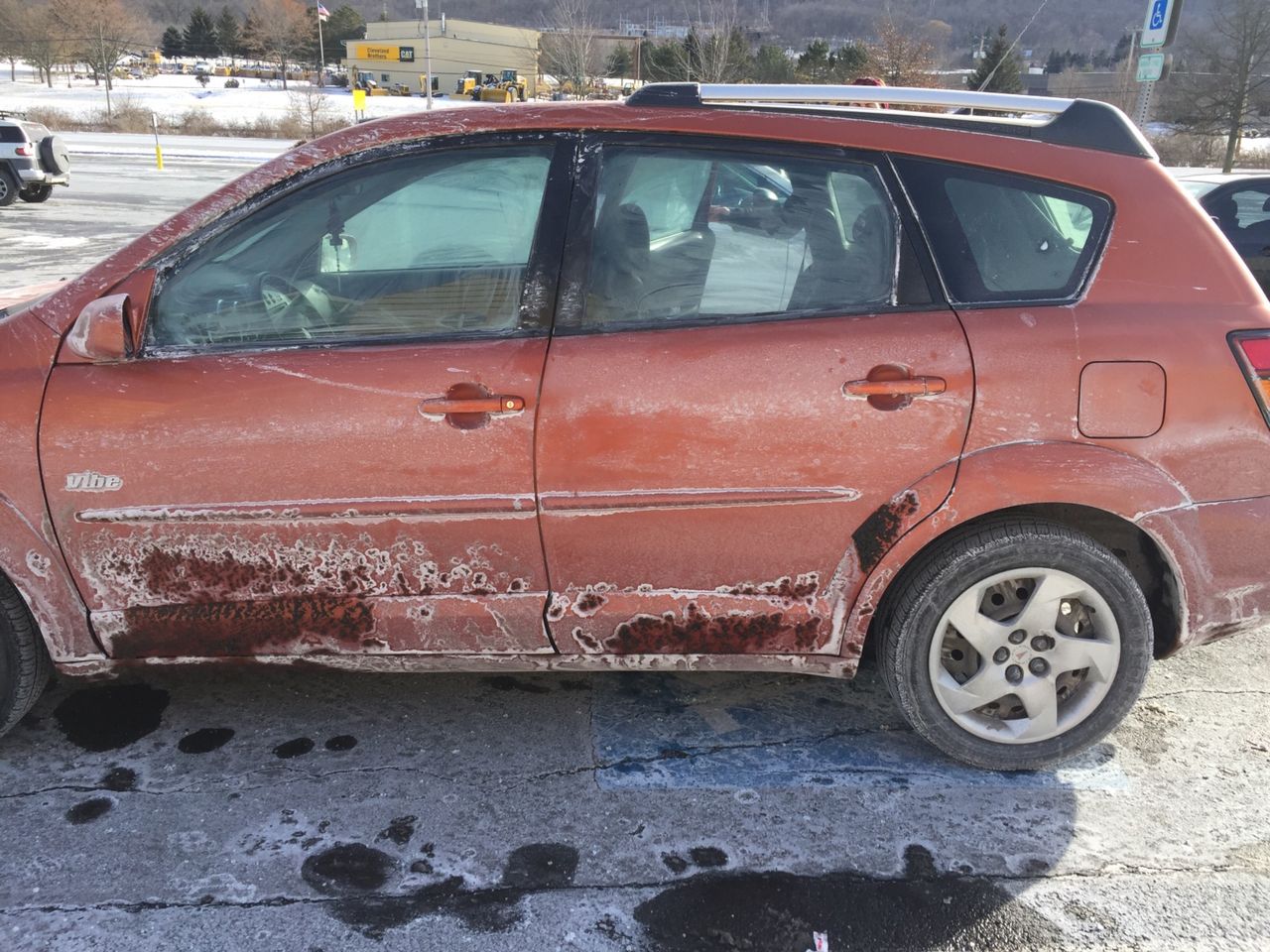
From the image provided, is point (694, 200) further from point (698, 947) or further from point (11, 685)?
point (11, 685)

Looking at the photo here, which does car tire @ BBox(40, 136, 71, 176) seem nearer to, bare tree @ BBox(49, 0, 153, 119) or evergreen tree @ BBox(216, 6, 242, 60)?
bare tree @ BBox(49, 0, 153, 119)

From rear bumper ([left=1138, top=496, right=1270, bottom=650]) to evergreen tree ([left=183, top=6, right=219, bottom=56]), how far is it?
4584 inches

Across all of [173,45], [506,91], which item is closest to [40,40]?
[173,45]

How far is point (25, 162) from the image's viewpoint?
1725 cm

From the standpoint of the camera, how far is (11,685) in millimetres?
2734

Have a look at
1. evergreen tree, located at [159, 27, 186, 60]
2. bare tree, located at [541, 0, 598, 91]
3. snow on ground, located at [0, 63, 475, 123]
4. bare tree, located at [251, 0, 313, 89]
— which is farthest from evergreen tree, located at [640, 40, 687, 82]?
evergreen tree, located at [159, 27, 186, 60]

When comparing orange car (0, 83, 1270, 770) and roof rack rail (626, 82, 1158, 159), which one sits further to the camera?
roof rack rail (626, 82, 1158, 159)

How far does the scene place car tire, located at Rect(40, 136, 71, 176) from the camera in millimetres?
17406

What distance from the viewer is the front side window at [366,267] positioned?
102 inches

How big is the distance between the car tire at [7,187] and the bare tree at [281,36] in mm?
77164

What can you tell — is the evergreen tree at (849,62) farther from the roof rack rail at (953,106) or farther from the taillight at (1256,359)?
the taillight at (1256,359)

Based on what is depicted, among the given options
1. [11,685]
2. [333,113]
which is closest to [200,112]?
Answer: [333,113]

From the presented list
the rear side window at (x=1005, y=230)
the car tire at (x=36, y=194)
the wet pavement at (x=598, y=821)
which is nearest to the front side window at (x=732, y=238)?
the rear side window at (x=1005, y=230)

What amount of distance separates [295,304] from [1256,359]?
256cm
